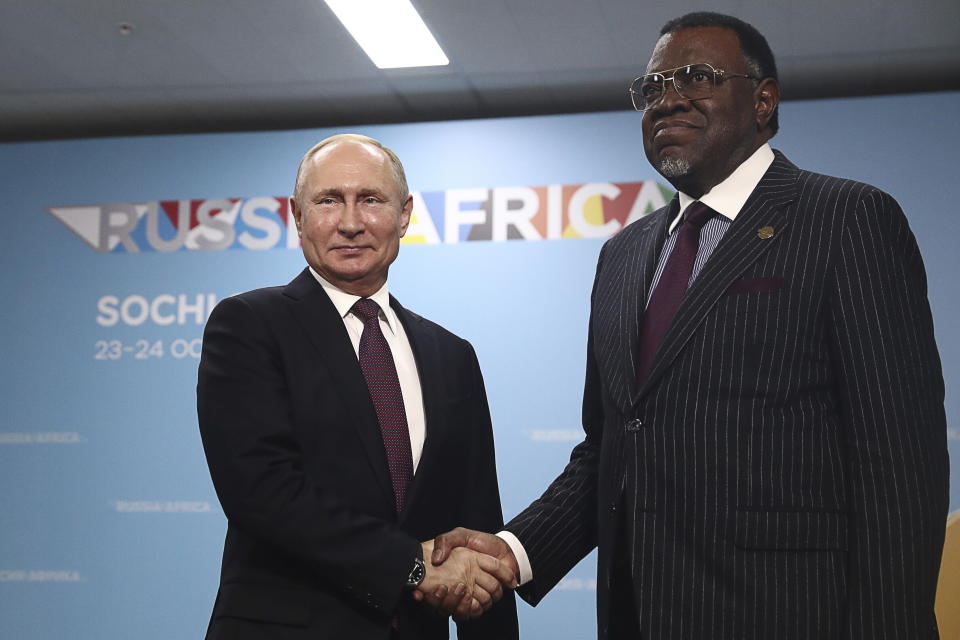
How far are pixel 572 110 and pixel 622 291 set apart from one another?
153 inches

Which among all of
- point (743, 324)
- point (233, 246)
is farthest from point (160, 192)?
point (743, 324)

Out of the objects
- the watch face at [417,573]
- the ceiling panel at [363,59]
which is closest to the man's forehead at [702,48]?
the watch face at [417,573]

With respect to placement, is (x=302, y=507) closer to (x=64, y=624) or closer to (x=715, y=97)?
(x=715, y=97)

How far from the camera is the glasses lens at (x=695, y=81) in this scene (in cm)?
193

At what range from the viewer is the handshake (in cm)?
197

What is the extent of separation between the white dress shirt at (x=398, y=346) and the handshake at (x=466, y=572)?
0.18m

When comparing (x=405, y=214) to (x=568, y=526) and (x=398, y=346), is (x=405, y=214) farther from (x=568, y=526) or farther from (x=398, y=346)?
(x=568, y=526)

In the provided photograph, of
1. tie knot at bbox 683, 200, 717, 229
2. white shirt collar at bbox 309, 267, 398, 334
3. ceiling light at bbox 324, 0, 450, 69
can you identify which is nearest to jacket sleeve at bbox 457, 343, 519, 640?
white shirt collar at bbox 309, 267, 398, 334

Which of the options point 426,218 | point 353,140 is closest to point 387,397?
point 353,140

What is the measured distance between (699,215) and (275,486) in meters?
0.96

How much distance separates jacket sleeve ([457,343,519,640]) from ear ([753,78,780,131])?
848 mm

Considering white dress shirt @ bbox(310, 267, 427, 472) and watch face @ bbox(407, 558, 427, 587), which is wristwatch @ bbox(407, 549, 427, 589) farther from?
white dress shirt @ bbox(310, 267, 427, 472)

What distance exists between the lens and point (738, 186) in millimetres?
1916

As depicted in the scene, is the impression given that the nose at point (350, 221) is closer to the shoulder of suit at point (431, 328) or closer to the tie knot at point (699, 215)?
the shoulder of suit at point (431, 328)
